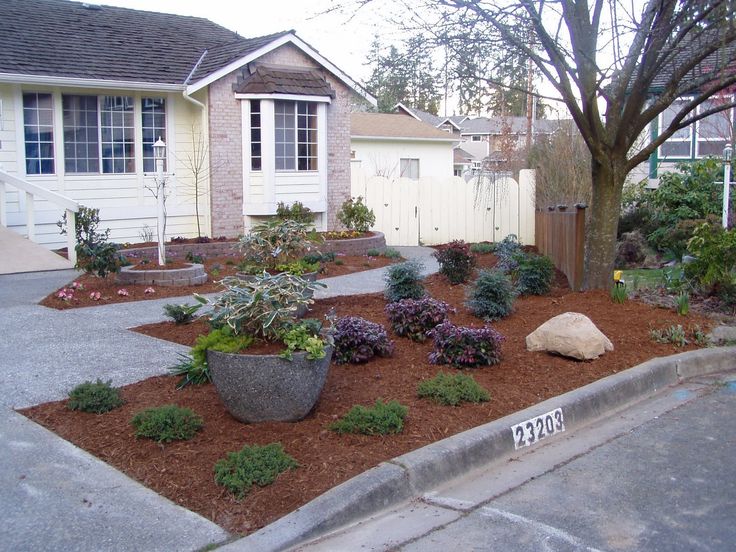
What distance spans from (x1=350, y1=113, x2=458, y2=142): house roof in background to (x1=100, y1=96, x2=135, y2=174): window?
15669mm

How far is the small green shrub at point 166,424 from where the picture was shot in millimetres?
5418

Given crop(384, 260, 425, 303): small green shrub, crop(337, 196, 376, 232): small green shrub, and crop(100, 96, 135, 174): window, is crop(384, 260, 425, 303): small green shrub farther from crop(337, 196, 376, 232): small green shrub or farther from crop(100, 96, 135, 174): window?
crop(100, 96, 135, 174): window

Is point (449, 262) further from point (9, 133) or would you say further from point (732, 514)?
point (9, 133)

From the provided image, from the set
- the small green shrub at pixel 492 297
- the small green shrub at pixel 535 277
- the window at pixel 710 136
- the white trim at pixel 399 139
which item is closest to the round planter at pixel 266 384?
the small green shrub at pixel 492 297

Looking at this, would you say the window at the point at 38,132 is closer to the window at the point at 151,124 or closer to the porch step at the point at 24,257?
the porch step at the point at 24,257

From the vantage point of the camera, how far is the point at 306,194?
60.7ft

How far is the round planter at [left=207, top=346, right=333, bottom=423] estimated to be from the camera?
5.47m

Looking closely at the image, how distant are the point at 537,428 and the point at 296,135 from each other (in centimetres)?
1336

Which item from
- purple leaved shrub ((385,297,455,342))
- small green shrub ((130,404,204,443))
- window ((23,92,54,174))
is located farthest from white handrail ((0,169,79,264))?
small green shrub ((130,404,204,443))

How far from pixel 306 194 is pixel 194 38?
5.07 m

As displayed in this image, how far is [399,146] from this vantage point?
111 ft

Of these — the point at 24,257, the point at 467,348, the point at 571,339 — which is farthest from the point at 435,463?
the point at 24,257

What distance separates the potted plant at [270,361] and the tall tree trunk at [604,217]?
18.3ft

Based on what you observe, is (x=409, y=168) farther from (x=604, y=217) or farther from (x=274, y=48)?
(x=604, y=217)
